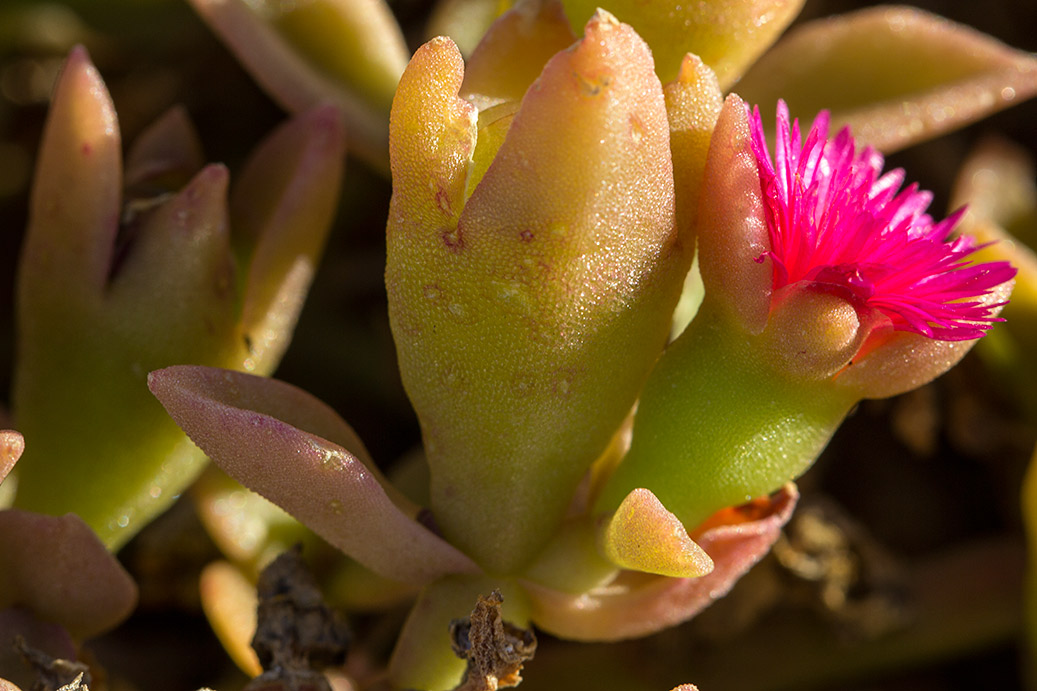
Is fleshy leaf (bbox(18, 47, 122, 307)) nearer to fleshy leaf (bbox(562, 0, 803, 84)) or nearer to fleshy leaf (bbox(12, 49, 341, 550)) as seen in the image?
fleshy leaf (bbox(12, 49, 341, 550))

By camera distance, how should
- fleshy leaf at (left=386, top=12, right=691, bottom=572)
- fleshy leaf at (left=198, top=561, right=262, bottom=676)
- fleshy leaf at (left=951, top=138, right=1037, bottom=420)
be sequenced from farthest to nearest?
fleshy leaf at (left=951, top=138, right=1037, bottom=420) → fleshy leaf at (left=198, top=561, right=262, bottom=676) → fleshy leaf at (left=386, top=12, right=691, bottom=572)

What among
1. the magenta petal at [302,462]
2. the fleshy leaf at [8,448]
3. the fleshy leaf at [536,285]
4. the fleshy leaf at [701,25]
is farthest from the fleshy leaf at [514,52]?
the fleshy leaf at [8,448]

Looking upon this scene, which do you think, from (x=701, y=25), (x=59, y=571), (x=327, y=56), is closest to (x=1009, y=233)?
(x=701, y=25)

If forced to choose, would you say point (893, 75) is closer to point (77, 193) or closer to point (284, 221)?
point (284, 221)

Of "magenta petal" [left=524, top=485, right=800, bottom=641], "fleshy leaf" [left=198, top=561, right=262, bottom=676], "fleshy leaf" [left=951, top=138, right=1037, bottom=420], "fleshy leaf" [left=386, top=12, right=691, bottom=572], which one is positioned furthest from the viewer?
"fleshy leaf" [left=951, top=138, right=1037, bottom=420]

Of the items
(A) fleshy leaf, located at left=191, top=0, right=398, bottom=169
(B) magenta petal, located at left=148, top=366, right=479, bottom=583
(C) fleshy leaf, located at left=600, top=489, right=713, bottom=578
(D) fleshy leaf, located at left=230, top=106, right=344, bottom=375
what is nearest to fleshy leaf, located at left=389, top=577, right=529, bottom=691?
(B) magenta petal, located at left=148, top=366, right=479, bottom=583

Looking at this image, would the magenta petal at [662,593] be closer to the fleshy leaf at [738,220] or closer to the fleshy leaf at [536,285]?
the fleshy leaf at [536,285]

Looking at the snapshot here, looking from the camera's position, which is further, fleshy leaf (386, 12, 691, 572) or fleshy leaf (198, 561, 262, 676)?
fleshy leaf (198, 561, 262, 676)
